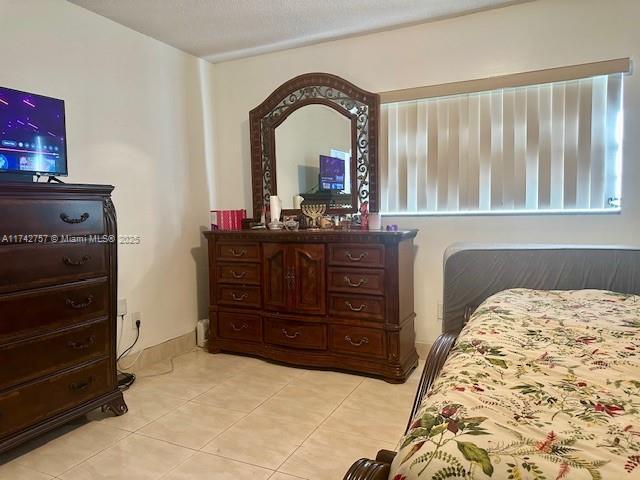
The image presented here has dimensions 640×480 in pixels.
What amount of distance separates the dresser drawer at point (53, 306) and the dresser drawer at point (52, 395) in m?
0.26

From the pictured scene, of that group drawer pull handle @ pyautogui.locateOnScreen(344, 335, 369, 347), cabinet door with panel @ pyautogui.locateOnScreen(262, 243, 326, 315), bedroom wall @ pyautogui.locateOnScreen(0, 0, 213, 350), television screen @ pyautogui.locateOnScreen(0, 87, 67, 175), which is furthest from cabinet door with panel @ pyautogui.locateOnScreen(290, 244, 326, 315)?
television screen @ pyautogui.locateOnScreen(0, 87, 67, 175)

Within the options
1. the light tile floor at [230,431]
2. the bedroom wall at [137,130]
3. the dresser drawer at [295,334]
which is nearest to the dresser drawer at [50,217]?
the bedroom wall at [137,130]

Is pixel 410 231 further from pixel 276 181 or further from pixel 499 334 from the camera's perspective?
pixel 499 334

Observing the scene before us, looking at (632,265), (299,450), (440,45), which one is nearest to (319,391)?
(299,450)

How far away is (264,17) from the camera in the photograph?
2943 mm

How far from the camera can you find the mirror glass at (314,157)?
329 centimetres

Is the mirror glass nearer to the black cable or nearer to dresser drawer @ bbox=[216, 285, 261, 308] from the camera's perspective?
dresser drawer @ bbox=[216, 285, 261, 308]

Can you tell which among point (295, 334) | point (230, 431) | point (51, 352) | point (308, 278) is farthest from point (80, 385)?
point (308, 278)

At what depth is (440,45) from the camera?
10.0 ft

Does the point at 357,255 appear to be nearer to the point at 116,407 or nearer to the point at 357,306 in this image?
the point at 357,306

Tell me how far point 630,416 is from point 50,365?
2.17 meters

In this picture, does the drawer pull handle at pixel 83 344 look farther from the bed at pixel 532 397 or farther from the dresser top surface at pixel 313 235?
the bed at pixel 532 397

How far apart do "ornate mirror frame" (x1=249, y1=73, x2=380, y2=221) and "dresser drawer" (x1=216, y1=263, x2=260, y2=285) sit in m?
0.48

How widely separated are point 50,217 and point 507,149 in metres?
2.60
